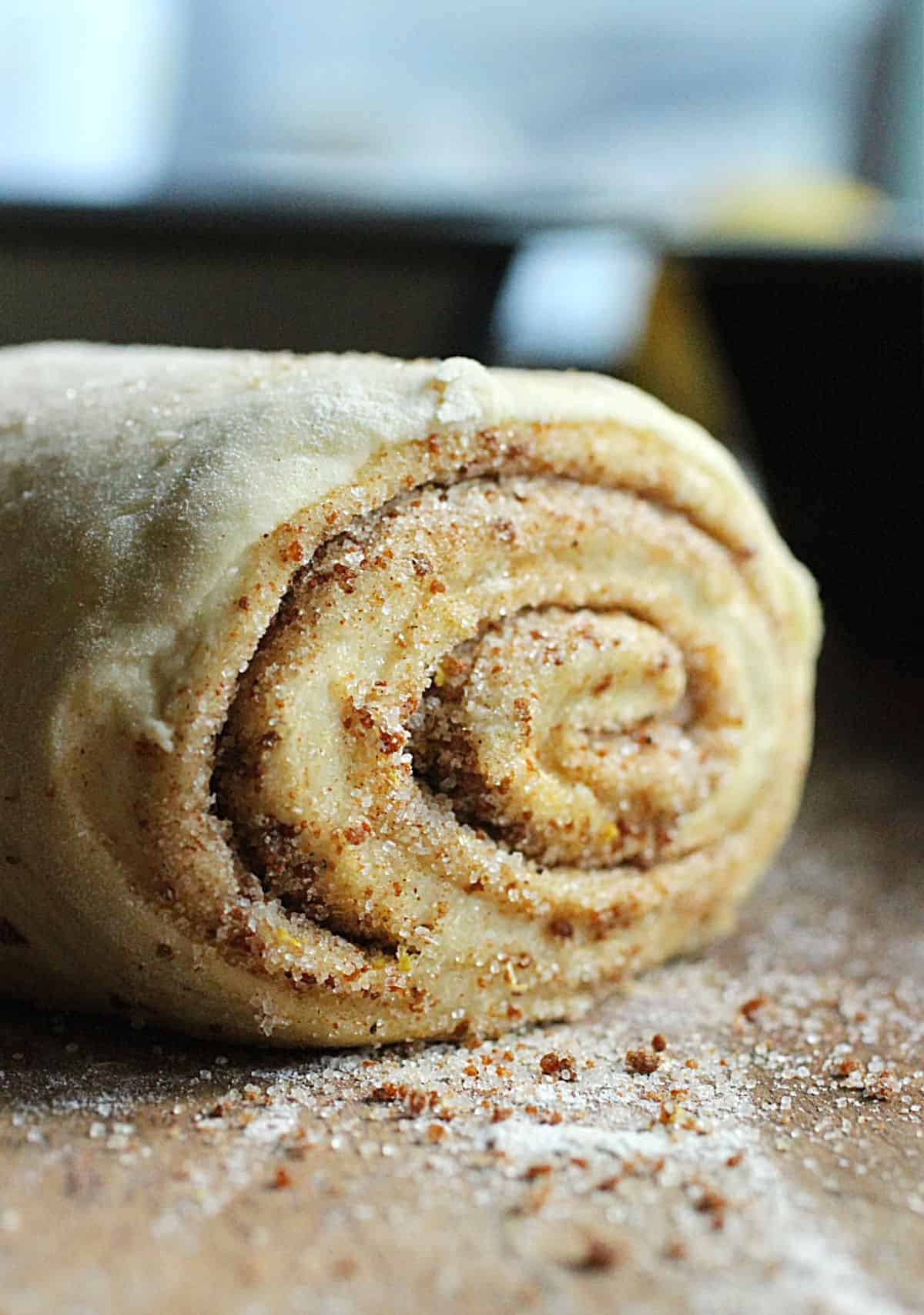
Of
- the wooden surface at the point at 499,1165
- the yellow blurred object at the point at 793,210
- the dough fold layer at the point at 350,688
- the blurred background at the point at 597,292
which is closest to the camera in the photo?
the wooden surface at the point at 499,1165

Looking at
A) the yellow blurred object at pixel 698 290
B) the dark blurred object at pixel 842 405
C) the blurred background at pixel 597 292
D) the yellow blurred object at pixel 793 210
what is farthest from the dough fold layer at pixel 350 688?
the yellow blurred object at pixel 793 210

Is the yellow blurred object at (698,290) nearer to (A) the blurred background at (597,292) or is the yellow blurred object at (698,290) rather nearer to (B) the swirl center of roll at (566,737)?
(A) the blurred background at (597,292)

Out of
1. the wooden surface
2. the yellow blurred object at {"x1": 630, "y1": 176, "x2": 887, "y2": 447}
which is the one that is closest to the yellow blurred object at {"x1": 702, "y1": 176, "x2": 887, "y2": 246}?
the yellow blurred object at {"x1": 630, "y1": 176, "x2": 887, "y2": 447}

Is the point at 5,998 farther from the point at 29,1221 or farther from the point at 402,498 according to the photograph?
the point at 402,498

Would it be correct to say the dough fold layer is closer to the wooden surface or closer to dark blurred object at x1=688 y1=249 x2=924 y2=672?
the wooden surface

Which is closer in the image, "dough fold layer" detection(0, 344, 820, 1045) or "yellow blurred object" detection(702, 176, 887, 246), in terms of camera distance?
"dough fold layer" detection(0, 344, 820, 1045)

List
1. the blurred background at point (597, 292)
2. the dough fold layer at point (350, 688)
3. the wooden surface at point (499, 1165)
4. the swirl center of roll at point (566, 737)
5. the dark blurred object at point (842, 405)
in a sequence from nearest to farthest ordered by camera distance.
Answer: the wooden surface at point (499, 1165) → the dough fold layer at point (350, 688) → the swirl center of roll at point (566, 737) → the dark blurred object at point (842, 405) → the blurred background at point (597, 292)
